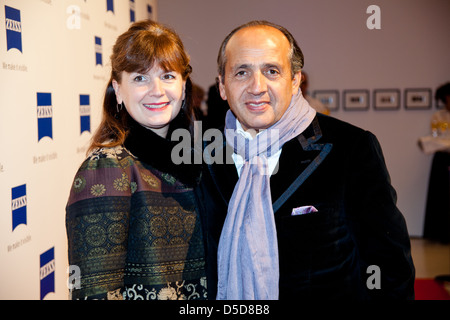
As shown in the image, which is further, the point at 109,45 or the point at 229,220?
the point at 109,45

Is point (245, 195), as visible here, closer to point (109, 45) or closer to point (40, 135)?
point (40, 135)

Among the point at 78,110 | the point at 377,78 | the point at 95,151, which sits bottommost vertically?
the point at 95,151

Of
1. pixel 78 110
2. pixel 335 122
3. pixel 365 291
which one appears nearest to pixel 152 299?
pixel 365 291

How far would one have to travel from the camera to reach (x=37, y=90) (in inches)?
115

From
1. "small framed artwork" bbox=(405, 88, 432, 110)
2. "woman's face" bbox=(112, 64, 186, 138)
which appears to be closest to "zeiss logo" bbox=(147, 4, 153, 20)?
"small framed artwork" bbox=(405, 88, 432, 110)

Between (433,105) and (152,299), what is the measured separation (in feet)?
20.8

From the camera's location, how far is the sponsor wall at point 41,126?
8.49ft

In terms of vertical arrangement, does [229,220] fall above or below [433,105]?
below

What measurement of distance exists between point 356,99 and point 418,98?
887 millimetres

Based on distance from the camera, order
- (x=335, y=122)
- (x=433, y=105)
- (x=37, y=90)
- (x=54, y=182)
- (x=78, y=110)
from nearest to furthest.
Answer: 1. (x=335, y=122)
2. (x=37, y=90)
3. (x=54, y=182)
4. (x=78, y=110)
5. (x=433, y=105)

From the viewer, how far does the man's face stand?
1.86 metres

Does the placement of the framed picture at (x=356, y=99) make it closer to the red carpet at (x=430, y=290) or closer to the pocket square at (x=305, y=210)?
the red carpet at (x=430, y=290)

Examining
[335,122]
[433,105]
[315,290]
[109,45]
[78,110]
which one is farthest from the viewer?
[433,105]

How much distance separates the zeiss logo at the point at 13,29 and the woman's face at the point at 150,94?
983mm
